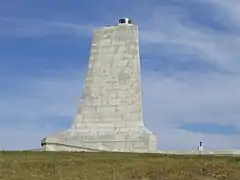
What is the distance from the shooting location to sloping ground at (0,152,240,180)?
1911 cm

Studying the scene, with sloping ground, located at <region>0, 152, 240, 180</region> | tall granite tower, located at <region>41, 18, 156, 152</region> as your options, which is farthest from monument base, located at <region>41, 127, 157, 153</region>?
sloping ground, located at <region>0, 152, 240, 180</region>

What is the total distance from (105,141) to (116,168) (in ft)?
38.1

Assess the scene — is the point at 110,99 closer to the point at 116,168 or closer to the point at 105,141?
the point at 105,141

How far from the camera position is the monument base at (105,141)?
30891mm

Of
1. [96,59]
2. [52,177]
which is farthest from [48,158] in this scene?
[96,59]

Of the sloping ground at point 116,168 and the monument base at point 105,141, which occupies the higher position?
the monument base at point 105,141

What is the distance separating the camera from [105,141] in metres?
31.8

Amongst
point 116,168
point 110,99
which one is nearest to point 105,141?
point 110,99

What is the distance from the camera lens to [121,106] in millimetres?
32219

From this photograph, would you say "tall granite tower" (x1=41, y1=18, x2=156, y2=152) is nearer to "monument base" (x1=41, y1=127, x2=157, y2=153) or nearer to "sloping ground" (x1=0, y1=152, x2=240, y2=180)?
"monument base" (x1=41, y1=127, x2=157, y2=153)

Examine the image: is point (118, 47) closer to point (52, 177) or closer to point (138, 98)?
point (138, 98)

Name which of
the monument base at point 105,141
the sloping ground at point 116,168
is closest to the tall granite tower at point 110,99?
the monument base at point 105,141

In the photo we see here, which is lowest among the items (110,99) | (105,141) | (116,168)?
(116,168)

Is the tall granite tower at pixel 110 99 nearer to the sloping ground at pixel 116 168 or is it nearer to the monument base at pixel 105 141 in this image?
the monument base at pixel 105 141
